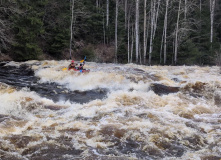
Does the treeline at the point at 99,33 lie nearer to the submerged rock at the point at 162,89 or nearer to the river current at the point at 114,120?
the submerged rock at the point at 162,89

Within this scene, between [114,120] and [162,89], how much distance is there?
3.36 metres

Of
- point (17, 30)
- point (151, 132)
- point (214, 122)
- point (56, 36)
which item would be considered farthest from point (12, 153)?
point (56, 36)

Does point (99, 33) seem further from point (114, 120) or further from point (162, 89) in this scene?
point (114, 120)

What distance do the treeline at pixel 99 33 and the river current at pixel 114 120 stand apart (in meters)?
7.22

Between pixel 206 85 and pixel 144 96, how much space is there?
282cm

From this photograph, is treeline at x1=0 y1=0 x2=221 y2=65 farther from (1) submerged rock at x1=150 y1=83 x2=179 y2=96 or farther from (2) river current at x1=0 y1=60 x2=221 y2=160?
(2) river current at x1=0 y1=60 x2=221 y2=160

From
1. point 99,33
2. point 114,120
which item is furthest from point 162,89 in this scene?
point 99,33

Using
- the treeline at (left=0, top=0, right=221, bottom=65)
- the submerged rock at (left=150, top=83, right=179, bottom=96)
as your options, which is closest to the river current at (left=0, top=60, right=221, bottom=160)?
the submerged rock at (left=150, top=83, right=179, bottom=96)

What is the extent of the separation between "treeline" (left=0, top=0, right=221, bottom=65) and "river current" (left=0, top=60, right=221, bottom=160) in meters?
7.22

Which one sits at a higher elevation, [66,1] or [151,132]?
[66,1]

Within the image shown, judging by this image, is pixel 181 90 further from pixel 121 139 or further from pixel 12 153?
pixel 12 153

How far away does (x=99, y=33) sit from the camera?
21922mm

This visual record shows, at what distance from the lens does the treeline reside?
15.4m

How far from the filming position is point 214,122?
5320 mm
